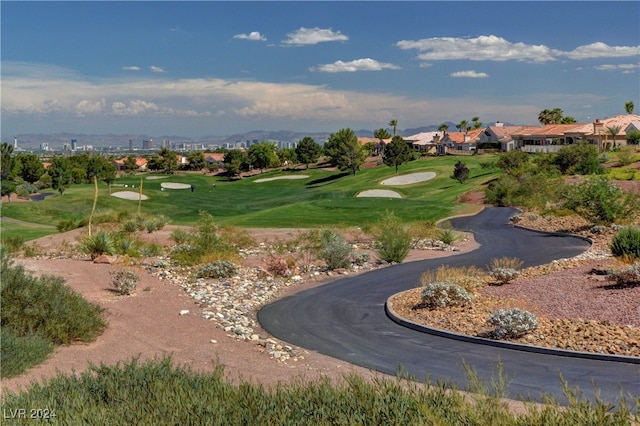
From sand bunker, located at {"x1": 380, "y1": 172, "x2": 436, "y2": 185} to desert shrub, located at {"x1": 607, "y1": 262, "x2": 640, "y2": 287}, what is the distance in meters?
68.8

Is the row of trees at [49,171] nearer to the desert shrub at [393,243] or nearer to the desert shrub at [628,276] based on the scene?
the desert shrub at [393,243]

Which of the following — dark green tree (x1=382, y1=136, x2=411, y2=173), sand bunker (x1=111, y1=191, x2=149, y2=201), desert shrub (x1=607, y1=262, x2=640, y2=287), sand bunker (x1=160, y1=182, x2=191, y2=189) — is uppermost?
dark green tree (x1=382, y1=136, x2=411, y2=173)

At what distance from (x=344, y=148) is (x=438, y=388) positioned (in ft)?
345

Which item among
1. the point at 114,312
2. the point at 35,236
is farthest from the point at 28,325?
the point at 35,236

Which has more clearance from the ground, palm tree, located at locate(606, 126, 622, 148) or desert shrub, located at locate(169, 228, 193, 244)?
palm tree, located at locate(606, 126, 622, 148)

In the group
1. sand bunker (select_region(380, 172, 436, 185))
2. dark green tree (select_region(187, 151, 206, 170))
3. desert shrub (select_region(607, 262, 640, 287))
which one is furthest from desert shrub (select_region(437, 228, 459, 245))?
dark green tree (select_region(187, 151, 206, 170))

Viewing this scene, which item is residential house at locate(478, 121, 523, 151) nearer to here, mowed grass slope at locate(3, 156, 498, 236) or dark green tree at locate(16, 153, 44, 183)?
mowed grass slope at locate(3, 156, 498, 236)

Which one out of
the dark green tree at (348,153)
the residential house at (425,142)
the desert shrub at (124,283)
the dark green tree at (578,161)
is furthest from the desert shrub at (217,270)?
the residential house at (425,142)

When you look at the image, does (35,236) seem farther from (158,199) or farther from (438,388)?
(438,388)

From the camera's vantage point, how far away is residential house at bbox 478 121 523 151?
385 ft

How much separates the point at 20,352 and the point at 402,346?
850cm

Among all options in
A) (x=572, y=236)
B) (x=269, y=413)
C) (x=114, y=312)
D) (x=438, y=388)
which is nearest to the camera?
(x=269, y=413)

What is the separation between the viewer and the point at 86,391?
9.26 metres

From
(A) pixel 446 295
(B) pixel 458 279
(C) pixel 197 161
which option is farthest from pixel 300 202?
(C) pixel 197 161
